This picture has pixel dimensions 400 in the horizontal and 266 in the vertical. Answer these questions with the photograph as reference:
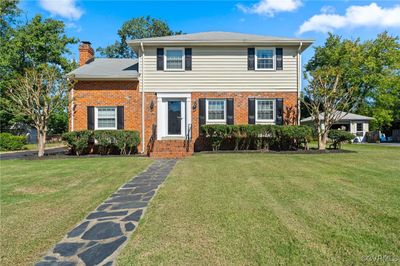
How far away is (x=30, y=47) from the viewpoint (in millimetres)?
22750

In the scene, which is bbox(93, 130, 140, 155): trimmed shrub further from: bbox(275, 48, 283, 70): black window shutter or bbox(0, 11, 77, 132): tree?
bbox(0, 11, 77, 132): tree

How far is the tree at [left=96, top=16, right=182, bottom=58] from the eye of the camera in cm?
3356

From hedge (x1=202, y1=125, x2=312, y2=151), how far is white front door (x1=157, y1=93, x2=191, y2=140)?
4.74 ft

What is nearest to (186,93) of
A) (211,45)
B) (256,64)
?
(211,45)

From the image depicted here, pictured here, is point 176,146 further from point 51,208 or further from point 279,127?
point 51,208

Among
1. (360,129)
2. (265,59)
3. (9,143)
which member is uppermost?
(265,59)

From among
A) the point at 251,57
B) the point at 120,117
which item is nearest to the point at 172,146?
the point at 120,117

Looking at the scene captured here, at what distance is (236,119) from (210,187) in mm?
7406

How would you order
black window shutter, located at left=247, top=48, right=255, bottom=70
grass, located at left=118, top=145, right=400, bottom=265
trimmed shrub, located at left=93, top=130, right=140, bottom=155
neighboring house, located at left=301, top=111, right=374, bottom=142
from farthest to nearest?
neighboring house, located at left=301, top=111, right=374, bottom=142
black window shutter, located at left=247, top=48, right=255, bottom=70
trimmed shrub, located at left=93, top=130, right=140, bottom=155
grass, located at left=118, top=145, right=400, bottom=265

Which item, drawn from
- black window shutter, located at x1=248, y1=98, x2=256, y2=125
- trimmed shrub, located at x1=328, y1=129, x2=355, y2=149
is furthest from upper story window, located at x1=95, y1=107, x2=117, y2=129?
trimmed shrub, located at x1=328, y1=129, x2=355, y2=149

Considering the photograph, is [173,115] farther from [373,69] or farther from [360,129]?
[373,69]

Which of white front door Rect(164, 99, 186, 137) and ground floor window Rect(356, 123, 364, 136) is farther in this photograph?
ground floor window Rect(356, 123, 364, 136)

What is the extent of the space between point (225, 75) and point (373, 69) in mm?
24336

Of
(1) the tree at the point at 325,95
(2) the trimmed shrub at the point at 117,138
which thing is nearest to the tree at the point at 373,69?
(1) the tree at the point at 325,95
